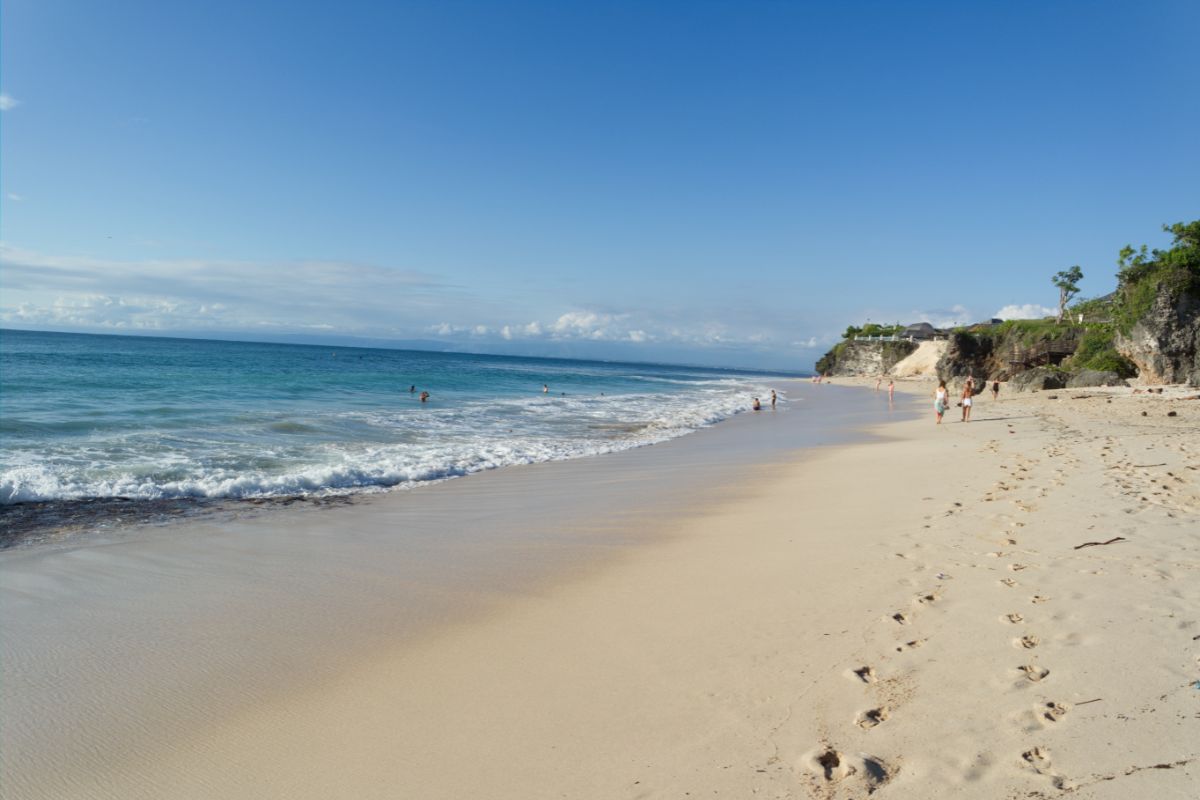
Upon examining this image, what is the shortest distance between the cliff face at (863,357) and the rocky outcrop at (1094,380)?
44.5 metres

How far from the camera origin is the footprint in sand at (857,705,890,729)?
3.30 m

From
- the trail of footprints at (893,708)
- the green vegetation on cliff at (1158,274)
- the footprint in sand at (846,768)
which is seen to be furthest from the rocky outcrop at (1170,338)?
the footprint in sand at (846,768)

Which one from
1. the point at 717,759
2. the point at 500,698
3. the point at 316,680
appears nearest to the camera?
the point at 717,759

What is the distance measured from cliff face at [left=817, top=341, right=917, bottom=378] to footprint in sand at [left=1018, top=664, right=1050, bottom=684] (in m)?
79.3

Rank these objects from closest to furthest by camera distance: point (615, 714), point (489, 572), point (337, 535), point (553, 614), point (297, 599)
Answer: point (615, 714), point (553, 614), point (297, 599), point (489, 572), point (337, 535)

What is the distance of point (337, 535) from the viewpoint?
785cm

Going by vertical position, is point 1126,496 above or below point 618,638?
above

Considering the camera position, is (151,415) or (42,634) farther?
(151,415)

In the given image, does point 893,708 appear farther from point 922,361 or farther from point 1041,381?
point 922,361

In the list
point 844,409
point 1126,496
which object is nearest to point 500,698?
point 1126,496

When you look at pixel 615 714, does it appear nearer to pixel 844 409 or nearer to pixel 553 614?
pixel 553 614

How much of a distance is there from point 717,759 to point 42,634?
17.2 feet

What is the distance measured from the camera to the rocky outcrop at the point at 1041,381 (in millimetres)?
32188

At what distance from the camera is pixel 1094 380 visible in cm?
3116
